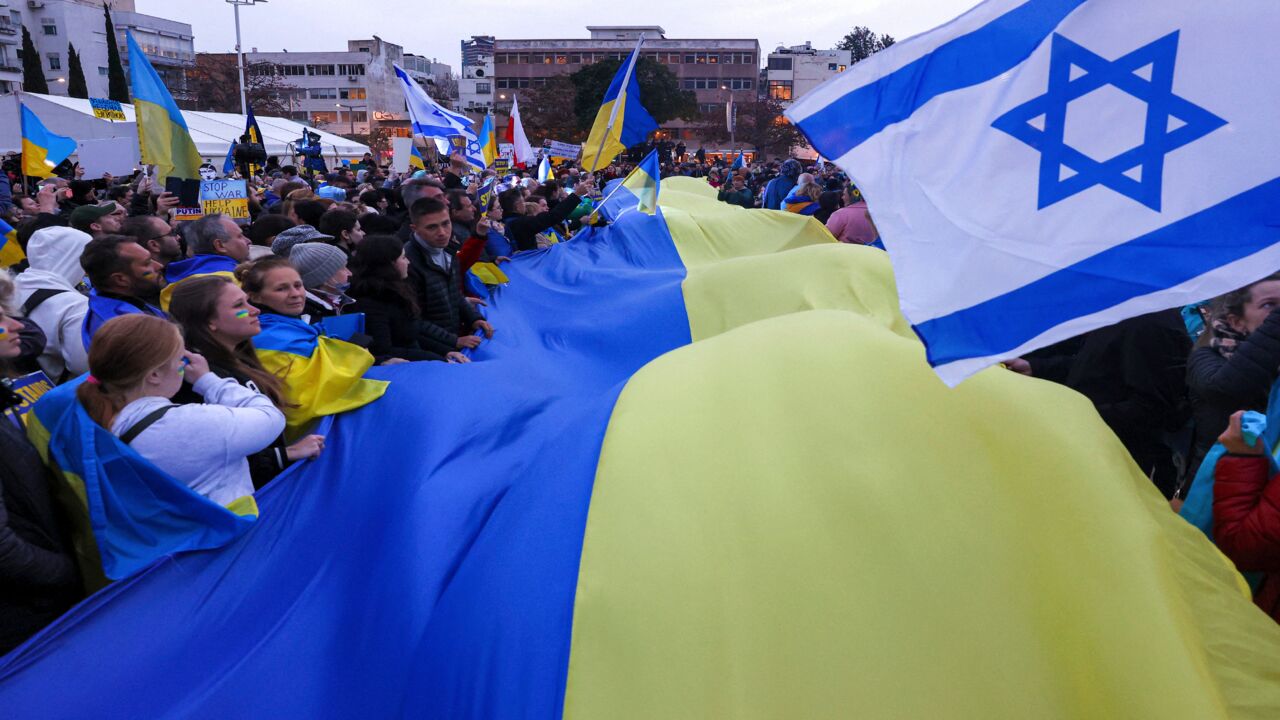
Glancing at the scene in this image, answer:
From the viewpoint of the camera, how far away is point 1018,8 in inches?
89.7

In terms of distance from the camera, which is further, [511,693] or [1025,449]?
[1025,449]

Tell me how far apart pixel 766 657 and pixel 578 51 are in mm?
107636

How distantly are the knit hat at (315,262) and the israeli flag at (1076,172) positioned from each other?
9.37ft

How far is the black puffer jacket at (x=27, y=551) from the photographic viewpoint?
2.23 meters

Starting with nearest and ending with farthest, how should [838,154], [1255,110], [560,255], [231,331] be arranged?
[1255,110] < [838,154] < [231,331] < [560,255]

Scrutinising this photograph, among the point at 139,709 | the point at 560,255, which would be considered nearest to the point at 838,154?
the point at 139,709

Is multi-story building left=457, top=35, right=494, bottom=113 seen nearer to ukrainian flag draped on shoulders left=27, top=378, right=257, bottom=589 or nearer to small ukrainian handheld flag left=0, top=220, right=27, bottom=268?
small ukrainian handheld flag left=0, top=220, right=27, bottom=268

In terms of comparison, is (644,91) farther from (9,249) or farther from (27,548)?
(27,548)

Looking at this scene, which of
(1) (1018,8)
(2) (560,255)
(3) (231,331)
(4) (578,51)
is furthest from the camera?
(4) (578,51)

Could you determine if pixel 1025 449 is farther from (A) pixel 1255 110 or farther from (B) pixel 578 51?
(B) pixel 578 51

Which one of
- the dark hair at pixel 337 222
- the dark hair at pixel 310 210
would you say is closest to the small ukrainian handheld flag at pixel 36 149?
the dark hair at pixel 310 210

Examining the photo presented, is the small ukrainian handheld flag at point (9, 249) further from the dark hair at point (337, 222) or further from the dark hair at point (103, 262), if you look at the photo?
the dark hair at point (103, 262)

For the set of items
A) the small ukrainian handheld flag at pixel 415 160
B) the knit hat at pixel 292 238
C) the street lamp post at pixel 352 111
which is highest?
the street lamp post at pixel 352 111

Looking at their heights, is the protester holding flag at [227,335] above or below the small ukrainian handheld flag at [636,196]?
below
